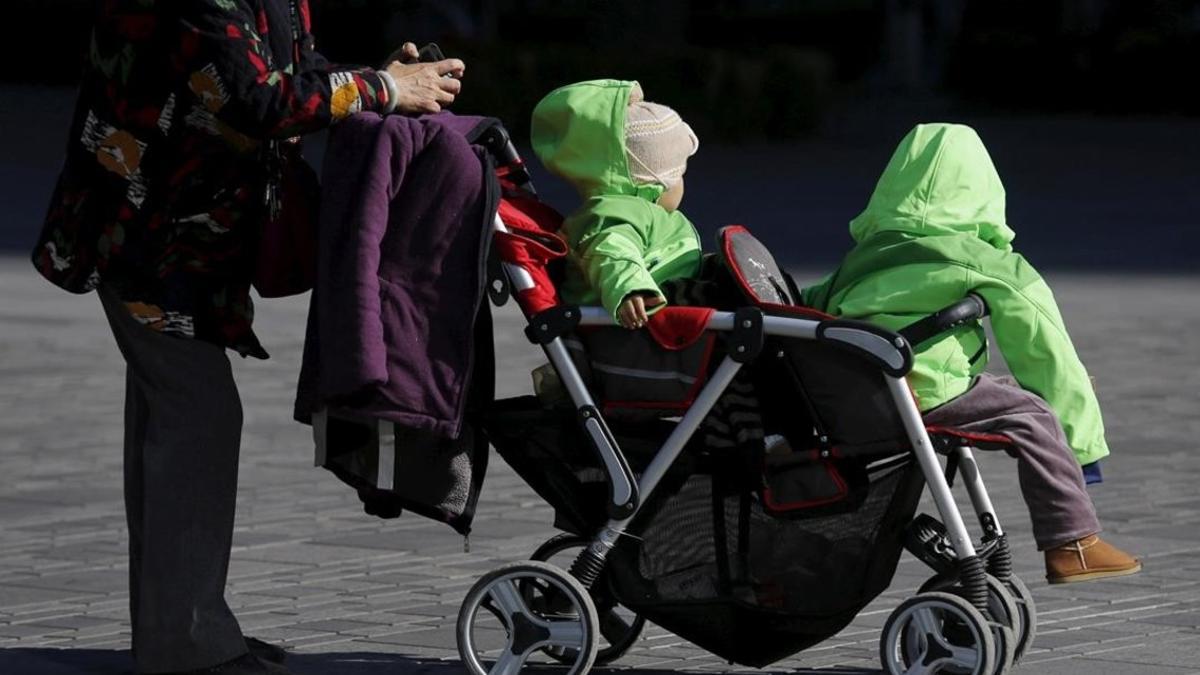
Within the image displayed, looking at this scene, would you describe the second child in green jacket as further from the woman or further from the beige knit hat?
the woman

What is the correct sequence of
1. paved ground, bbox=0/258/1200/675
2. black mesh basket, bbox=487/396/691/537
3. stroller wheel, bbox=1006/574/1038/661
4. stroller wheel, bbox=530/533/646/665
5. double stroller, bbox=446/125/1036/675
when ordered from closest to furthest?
double stroller, bbox=446/125/1036/675 → black mesh basket, bbox=487/396/691/537 → stroller wheel, bbox=1006/574/1038/661 → stroller wheel, bbox=530/533/646/665 → paved ground, bbox=0/258/1200/675

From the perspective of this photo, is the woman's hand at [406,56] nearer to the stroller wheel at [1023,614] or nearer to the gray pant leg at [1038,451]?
the gray pant leg at [1038,451]

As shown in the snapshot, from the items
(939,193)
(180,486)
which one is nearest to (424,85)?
(180,486)

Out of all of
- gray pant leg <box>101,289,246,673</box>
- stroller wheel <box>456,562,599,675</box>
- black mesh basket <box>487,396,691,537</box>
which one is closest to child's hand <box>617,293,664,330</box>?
black mesh basket <box>487,396,691,537</box>

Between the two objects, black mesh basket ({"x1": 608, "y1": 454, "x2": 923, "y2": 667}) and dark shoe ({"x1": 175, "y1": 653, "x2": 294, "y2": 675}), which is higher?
black mesh basket ({"x1": 608, "y1": 454, "x2": 923, "y2": 667})

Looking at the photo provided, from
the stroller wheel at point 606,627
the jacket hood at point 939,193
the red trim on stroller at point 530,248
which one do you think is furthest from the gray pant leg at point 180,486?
the jacket hood at point 939,193

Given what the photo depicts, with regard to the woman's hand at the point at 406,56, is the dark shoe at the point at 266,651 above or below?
below

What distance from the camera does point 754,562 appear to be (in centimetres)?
455

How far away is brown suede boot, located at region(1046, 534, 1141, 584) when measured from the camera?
14.7 feet

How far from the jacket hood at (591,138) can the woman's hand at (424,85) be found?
22 centimetres

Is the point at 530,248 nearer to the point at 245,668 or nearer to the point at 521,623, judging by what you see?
the point at 521,623

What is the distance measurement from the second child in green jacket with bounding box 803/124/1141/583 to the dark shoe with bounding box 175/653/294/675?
1.35 m

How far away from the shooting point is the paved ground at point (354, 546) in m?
5.05

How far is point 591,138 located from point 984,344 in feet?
2.93
